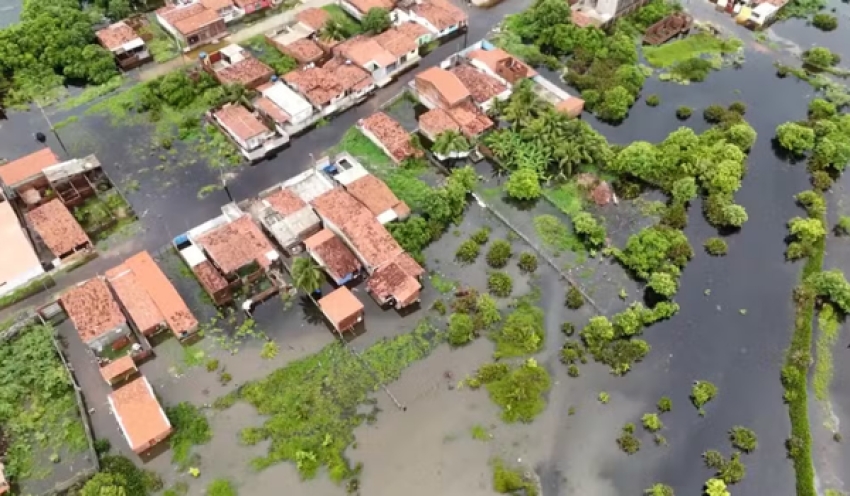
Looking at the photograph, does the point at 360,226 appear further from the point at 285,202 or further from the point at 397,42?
the point at 397,42

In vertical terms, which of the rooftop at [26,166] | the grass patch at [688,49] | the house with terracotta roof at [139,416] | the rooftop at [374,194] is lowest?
the house with terracotta roof at [139,416]

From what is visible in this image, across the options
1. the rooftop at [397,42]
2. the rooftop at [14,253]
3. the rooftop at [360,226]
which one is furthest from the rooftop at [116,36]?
the rooftop at [360,226]

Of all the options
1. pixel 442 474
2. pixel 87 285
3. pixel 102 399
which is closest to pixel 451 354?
pixel 442 474

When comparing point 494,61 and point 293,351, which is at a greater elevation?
point 494,61

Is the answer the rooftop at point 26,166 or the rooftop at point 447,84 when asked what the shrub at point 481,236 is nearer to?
the rooftop at point 447,84

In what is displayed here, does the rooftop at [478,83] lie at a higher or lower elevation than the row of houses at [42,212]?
higher

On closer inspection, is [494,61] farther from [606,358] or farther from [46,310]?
[46,310]

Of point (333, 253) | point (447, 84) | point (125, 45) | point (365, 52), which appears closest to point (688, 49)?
point (447, 84)
